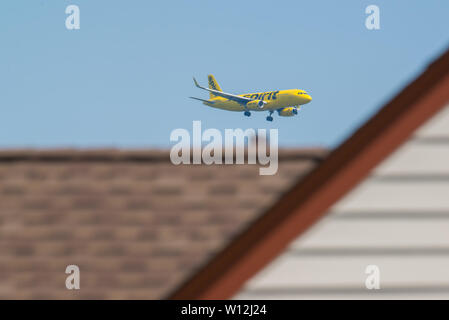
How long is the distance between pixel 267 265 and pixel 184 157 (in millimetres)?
3859

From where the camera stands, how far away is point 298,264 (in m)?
3.27

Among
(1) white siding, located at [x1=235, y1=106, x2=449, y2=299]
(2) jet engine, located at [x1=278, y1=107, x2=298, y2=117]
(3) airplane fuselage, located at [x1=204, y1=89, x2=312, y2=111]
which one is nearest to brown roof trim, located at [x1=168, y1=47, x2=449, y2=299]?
(1) white siding, located at [x1=235, y1=106, x2=449, y2=299]

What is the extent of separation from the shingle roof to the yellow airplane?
8978cm

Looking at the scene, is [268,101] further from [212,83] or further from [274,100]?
[212,83]

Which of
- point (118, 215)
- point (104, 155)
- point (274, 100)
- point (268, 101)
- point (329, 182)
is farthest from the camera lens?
point (268, 101)

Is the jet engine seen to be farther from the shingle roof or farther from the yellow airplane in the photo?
the shingle roof

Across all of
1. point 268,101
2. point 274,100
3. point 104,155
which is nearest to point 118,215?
point 104,155

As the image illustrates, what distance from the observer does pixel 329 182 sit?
318cm

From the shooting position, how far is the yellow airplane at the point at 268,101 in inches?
3967

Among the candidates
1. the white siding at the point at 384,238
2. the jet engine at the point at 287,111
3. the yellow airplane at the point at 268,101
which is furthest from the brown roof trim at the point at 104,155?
the jet engine at the point at 287,111

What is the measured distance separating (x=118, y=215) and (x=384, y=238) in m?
3.45

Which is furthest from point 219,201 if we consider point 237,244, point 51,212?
point 237,244

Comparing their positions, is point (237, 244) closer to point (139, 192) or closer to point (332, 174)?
point (332, 174)

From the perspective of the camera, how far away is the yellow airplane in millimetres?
100750
